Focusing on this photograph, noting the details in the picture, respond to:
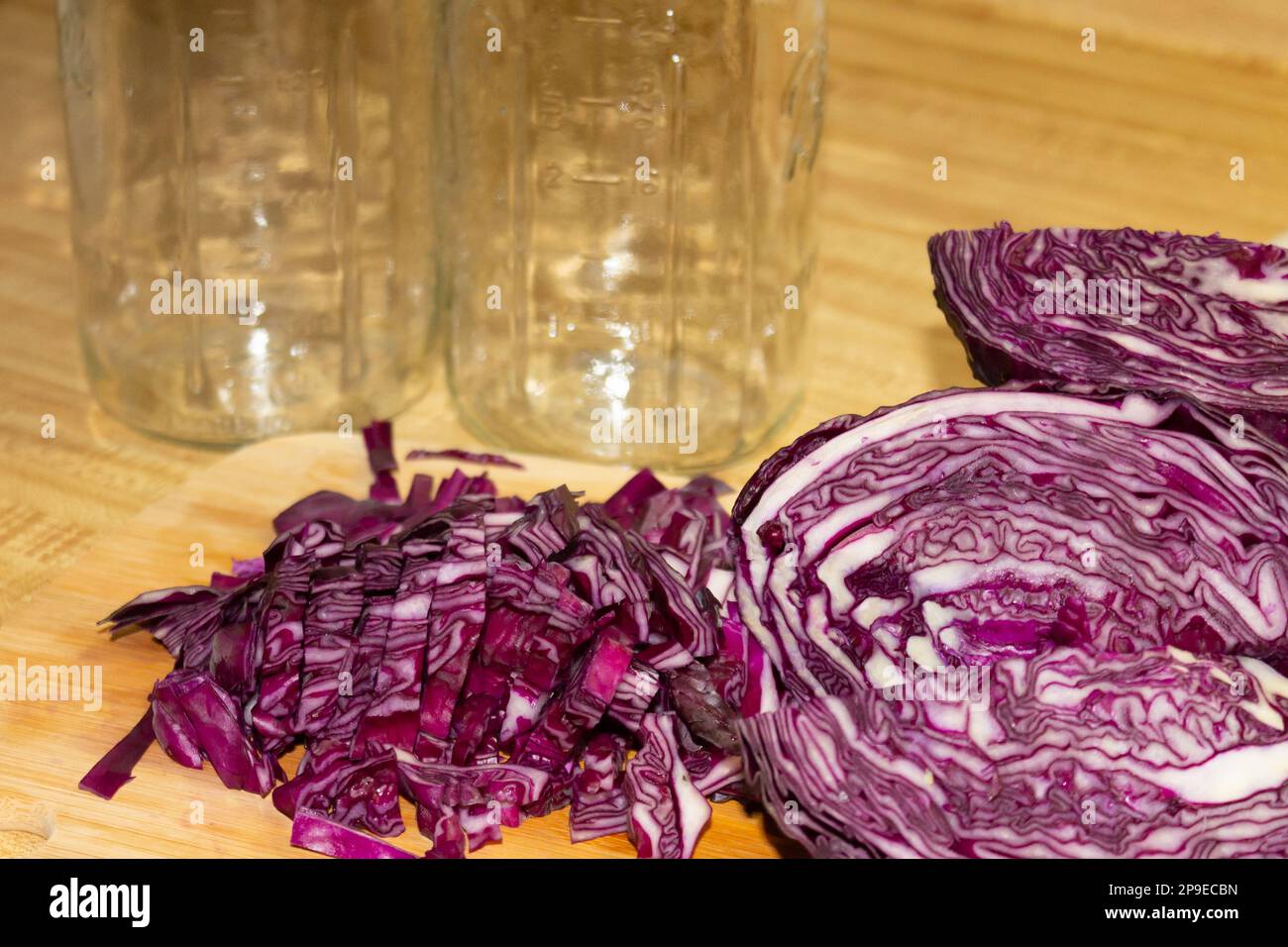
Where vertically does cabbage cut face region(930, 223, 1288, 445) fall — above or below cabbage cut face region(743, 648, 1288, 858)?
above

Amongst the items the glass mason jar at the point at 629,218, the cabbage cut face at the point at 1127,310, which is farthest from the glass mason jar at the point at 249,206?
the cabbage cut face at the point at 1127,310

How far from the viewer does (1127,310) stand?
64.0 inches

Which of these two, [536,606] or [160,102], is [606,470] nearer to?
[536,606]

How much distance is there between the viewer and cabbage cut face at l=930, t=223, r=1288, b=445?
1569mm

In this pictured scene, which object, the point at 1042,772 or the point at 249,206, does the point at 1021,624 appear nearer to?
the point at 1042,772

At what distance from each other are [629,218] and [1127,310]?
22.8 inches

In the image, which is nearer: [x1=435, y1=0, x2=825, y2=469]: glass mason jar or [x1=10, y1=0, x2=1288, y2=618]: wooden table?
[x1=435, y1=0, x2=825, y2=469]: glass mason jar

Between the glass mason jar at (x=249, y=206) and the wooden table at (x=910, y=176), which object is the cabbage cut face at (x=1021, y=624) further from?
the glass mason jar at (x=249, y=206)

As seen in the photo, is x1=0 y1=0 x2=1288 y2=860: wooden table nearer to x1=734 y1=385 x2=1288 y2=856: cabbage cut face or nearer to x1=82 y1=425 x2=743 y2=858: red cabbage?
x1=82 y1=425 x2=743 y2=858: red cabbage

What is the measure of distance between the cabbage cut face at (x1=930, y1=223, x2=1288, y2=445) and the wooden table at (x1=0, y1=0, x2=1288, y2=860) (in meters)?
0.41

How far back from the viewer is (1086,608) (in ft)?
4.49

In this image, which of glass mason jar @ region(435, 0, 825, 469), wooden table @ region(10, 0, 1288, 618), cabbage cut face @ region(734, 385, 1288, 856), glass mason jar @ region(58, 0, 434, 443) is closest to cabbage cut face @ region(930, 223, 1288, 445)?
cabbage cut face @ region(734, 385, 1288, 856)

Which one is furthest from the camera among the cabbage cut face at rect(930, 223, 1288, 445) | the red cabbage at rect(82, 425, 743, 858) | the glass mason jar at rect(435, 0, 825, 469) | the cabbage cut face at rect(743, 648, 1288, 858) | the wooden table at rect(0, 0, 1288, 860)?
the wooden table at rect(0, 0, 1288, 860)

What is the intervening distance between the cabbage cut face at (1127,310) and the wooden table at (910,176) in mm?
413
